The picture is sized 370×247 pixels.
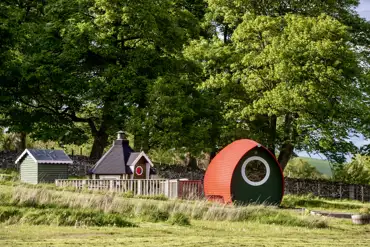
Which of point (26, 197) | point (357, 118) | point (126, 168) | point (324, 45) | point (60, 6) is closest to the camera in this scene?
point (26, 197)

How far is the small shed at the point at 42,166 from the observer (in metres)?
42.3

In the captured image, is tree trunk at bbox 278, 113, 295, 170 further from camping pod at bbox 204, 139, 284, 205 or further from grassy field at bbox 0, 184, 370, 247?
grassy field at bbox 0, 184, 370, 247

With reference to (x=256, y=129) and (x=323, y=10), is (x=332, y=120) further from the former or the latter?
(x=323, y=10)

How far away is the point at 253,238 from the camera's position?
18406 mm

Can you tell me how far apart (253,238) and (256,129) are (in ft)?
110

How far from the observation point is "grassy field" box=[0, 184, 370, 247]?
1667cm

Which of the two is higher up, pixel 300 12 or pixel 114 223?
pixel 300 12

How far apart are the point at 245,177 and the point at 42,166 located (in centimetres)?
1555

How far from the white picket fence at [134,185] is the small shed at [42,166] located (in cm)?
402

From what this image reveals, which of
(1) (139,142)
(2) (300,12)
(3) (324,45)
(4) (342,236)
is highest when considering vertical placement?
(2) (300,12)

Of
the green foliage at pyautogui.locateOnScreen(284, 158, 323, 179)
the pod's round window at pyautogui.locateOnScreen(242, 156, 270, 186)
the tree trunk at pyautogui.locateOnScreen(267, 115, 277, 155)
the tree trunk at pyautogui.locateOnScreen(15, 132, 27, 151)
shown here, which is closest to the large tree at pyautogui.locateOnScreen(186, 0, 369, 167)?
the tree trunk at pyautogui.locateOnScreen(267, 115, 277, 155)

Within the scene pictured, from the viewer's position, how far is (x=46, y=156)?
43.2 m

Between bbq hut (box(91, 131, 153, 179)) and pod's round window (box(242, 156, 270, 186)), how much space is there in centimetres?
788

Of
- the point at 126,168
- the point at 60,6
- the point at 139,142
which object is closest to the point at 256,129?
the point at 139,142
